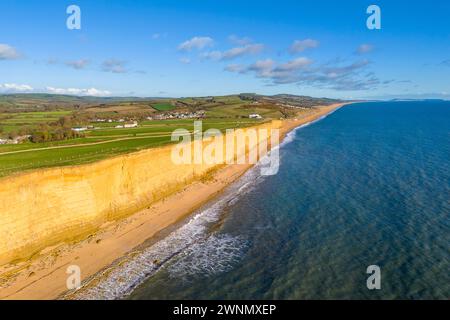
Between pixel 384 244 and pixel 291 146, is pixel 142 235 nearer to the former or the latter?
pixel 384 244

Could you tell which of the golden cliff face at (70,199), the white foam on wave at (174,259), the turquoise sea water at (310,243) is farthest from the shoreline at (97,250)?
the turquoise sea water at (310,243)

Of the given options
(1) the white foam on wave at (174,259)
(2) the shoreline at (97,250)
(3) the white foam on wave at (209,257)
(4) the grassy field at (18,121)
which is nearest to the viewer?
(2) the shoreline at (97,250)

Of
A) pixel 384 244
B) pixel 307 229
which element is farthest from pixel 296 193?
pixel 384 244

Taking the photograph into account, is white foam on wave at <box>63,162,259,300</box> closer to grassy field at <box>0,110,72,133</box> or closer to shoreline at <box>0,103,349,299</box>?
shoreline at <box>0,103,349,299</box>

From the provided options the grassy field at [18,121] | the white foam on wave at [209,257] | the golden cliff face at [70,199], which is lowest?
the white foam on wave at [209,257]

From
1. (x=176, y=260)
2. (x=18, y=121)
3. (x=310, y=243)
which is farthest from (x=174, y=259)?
(x=18, y=121)

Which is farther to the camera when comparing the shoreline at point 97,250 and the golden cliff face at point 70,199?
the golden cliff face at point 70,199

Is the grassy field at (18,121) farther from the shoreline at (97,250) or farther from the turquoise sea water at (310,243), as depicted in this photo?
the turquoise sea water at (310,243)
